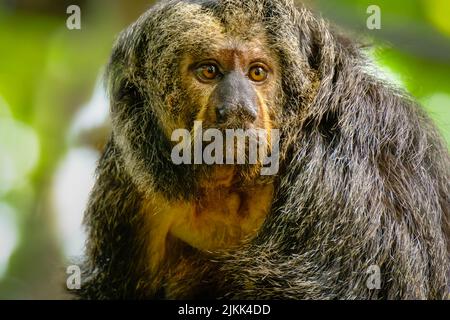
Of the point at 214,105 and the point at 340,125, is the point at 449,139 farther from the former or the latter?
the point at 214,105

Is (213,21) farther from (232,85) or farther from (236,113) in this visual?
(236,113)

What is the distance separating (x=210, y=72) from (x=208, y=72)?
12 mm

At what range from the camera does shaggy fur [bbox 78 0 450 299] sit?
4.31m

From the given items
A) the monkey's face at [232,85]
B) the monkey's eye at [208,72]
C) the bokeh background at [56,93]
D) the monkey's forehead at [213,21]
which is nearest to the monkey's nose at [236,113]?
the monkey's face at [232,85]

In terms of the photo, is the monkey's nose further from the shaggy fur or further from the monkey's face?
the shaggy fur

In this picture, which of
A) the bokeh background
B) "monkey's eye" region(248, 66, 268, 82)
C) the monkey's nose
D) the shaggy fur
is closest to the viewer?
the monkey's nose

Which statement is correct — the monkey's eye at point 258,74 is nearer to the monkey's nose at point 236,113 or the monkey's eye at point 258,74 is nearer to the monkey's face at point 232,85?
the monkey's face at point 232,85

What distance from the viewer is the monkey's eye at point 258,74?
442cm

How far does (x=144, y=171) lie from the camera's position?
4852mm

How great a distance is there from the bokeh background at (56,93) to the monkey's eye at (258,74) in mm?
1220

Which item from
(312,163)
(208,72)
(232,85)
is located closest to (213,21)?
(208,72)

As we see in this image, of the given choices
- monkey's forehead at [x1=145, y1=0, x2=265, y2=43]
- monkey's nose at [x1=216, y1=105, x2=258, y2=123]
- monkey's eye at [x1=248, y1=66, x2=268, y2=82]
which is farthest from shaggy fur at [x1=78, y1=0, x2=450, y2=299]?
monkey's nose at [x1=216, y1=105, x2=258, y2=123]

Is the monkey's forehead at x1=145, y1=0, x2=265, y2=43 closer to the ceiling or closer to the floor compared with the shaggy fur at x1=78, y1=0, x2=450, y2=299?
closer to the ceiling
